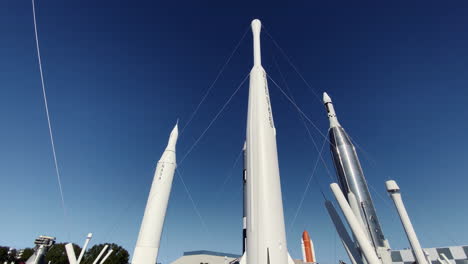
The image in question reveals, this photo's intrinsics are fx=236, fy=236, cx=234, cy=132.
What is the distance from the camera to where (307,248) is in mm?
36125

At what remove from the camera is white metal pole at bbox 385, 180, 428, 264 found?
51.6ft

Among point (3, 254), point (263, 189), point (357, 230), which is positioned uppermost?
point (3, 254)

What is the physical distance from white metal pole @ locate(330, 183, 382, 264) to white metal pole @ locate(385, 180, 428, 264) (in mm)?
5828

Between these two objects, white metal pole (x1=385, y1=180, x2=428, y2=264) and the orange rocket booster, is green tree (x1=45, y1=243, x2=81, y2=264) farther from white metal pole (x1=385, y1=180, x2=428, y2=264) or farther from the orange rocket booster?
white metal pole (x1=385, y1=180, x2=428, y2=264)

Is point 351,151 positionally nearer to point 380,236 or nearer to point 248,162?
point 380,236

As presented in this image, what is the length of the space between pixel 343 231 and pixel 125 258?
52950 mm

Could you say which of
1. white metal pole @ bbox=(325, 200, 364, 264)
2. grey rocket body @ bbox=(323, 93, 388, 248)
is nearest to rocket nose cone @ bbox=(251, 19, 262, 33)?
white metal pole @ bbox=(325, 200, 364, 264)

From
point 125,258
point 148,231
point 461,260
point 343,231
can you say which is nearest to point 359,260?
point 343,231

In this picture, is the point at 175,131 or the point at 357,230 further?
the point at 175,131

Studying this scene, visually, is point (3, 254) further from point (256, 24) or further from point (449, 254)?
point (449, 254)

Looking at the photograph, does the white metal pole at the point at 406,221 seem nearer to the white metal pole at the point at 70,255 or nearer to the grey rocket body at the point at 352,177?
the grey rocket body at the point at 352,177

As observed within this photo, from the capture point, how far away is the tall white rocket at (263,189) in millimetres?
8773

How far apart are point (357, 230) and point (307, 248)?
87.7ft

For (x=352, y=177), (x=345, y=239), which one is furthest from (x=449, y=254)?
(x=345, y=239)
